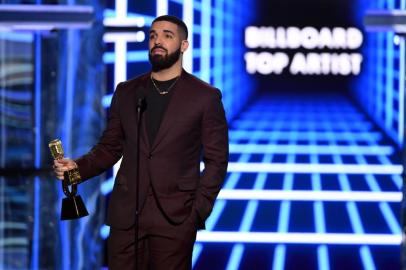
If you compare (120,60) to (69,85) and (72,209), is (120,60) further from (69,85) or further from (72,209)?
(72,209)

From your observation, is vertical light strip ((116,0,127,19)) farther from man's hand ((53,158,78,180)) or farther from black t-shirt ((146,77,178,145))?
man's hand ((53,158,78,180))

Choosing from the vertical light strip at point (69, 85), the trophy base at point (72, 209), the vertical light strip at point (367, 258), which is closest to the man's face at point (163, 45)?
the trophy base at point (72, 209)

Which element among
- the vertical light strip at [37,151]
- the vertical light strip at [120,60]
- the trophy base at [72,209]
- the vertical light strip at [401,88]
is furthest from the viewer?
the vertical light strip at [401,88]

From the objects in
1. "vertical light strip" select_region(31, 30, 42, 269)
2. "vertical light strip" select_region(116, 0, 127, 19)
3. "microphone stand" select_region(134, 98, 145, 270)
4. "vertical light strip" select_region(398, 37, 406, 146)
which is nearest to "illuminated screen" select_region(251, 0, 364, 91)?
"vertical light strip" select_region(398, 37, 406, 146)

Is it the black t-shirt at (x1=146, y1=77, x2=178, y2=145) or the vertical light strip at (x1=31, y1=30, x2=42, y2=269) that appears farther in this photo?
the vertical light strip at (x1=31, y1=30, x2=42, y2=269)

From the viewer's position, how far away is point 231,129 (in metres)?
4.98

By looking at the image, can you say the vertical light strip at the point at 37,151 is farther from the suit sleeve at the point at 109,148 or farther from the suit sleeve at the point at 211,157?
the suit sleeve at the point at 211,157

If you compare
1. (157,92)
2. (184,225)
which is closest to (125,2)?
(157,92)

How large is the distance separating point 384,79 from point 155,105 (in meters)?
2.18

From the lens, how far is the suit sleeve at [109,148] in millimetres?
3213

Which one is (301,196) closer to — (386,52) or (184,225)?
(386,52)

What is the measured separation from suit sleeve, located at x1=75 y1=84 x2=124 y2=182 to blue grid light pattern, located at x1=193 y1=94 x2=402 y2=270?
1735 mm

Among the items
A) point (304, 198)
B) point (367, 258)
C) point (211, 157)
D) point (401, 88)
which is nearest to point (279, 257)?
point (304, 198)

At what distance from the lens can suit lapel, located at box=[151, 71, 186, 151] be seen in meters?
3.12
